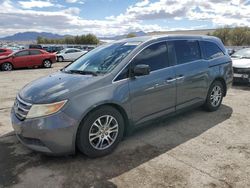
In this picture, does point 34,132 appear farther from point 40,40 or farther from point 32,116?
point 40,40

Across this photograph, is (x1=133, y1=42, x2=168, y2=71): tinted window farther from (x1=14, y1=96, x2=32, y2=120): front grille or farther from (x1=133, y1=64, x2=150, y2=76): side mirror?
(x1=14, y1=96, x2=32, y2=120): front grille

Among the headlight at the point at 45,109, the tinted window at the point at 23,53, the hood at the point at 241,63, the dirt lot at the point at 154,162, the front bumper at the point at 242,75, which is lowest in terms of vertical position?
the dirt lot at the point at 154,162

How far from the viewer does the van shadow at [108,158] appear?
11.5 ft

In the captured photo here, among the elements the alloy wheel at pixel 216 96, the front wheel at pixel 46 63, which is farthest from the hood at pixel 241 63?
the front wheel at pixel 46 63

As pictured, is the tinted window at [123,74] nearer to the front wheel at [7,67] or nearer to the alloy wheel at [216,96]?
the alloy wheel at [216,96]

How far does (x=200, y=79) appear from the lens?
18.5 feet

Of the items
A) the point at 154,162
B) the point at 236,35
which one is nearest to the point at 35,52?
the point at 154,162

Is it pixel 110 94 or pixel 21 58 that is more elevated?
pixel 110 94

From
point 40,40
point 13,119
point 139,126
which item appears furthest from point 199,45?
point 40,40

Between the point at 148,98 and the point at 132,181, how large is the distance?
1550mm

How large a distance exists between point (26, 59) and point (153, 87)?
625 inches

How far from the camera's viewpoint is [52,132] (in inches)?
143

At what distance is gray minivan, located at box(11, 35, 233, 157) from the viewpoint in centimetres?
371

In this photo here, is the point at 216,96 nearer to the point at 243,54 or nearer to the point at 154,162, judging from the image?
the point at 154,162
